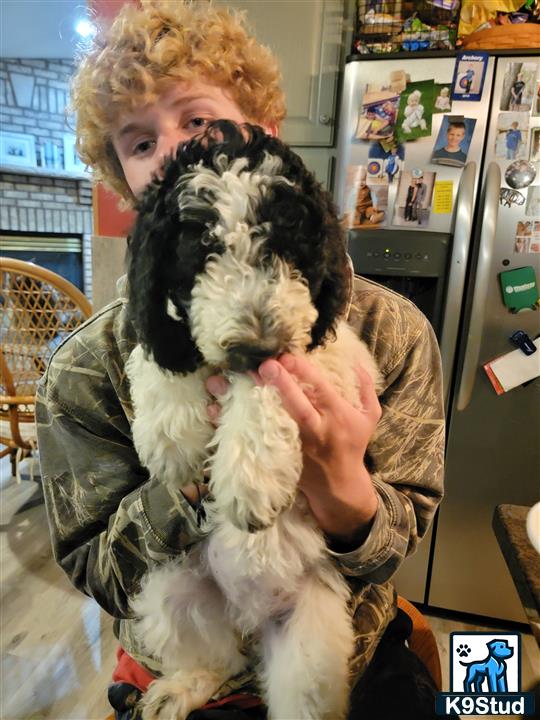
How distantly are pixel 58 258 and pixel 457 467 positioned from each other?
7.37 meters

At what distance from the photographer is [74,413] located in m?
1.05

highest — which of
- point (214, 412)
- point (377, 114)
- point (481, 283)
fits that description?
point (377, 114)

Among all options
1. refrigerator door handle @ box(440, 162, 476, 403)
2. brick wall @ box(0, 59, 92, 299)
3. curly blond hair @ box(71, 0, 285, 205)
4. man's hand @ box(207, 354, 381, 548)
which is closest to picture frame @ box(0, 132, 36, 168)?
brick wall @ box(0, 59, 92, 299)

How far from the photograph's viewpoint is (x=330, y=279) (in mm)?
745

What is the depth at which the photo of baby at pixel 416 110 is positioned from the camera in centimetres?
220

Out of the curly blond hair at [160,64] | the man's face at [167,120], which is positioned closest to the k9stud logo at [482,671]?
the man's face at [167,120]

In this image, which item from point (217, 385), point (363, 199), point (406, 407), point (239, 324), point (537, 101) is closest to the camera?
point (239, 324)

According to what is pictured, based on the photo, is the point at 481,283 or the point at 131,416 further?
the point at 481,283

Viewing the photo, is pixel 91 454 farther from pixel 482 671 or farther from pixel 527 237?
pixel 527 237

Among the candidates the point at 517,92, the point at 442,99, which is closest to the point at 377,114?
the point at 442,99

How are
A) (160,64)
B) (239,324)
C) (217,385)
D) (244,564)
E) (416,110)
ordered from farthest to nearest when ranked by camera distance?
(416,110), (160,64), (244,564), (217,385), (239,324)

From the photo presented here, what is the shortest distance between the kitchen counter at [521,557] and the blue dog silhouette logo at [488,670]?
7 centimetres

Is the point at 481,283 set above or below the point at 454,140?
below

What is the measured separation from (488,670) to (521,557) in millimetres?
211
